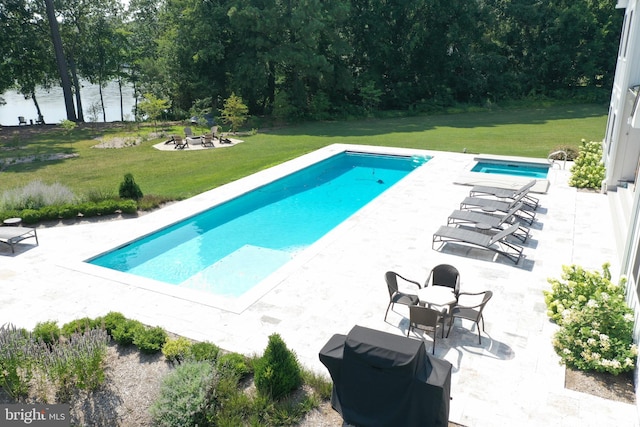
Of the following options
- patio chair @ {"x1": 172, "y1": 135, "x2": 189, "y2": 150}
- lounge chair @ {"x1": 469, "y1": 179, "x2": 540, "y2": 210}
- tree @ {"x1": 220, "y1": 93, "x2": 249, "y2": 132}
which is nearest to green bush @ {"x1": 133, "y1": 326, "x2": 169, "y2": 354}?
lounge chair @ {"x1": 469, "y1": 179, "x2": 540, "y2": 210}

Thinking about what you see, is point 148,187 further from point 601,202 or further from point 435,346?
point 601,202

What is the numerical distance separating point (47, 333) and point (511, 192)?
1211cm

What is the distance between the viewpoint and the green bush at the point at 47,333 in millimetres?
6969

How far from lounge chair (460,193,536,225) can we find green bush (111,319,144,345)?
9031 millimetres

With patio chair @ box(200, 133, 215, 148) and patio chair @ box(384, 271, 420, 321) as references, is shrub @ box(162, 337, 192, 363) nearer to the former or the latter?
patio chair @ box(384, 271, 420, 321)

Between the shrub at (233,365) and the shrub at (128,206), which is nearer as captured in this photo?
the shrub at (233,365)

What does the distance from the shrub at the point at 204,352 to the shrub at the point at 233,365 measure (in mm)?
149

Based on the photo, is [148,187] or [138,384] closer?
[138,384]

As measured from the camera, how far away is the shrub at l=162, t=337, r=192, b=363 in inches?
263

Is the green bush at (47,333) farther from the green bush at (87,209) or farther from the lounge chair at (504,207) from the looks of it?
the lounge chair at (504,207)

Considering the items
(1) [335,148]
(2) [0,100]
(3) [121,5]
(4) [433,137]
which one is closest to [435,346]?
(1) [335,148]

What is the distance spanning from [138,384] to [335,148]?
58.2ft

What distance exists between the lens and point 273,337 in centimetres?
604

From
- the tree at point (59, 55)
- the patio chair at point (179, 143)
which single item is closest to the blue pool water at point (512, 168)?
the patio chair at point (179, 143)
